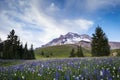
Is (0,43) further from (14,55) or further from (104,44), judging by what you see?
(104,44)

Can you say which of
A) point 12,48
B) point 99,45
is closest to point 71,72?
point 99,45

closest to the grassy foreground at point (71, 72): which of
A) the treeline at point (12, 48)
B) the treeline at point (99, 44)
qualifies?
the treeline at point (99, 44)

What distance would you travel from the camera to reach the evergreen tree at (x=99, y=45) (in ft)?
247

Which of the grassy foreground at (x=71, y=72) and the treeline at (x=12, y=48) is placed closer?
the grassy foreground at (x=71, y=72)

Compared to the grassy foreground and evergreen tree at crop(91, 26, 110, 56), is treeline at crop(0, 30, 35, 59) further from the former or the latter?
the grassy foreground

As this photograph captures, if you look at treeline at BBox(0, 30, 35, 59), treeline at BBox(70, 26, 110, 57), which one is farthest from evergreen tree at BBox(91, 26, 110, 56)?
treeline at BBox(0, 30, 35, 59)

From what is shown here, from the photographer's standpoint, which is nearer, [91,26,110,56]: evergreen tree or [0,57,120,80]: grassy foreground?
[0,57,120,80]: grassy foreground

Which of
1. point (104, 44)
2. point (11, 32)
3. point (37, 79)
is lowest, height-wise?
point (37, 79)

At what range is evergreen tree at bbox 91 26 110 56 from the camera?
7531cm

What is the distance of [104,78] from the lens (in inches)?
234

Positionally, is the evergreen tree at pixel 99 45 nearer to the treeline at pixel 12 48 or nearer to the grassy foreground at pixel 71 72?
the treeline at pixel 12 48

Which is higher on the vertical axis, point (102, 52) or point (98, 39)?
point (98, 39)

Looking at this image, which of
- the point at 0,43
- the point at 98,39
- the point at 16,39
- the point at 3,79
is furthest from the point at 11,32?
the point at 3,79

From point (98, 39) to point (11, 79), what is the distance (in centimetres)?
7284
